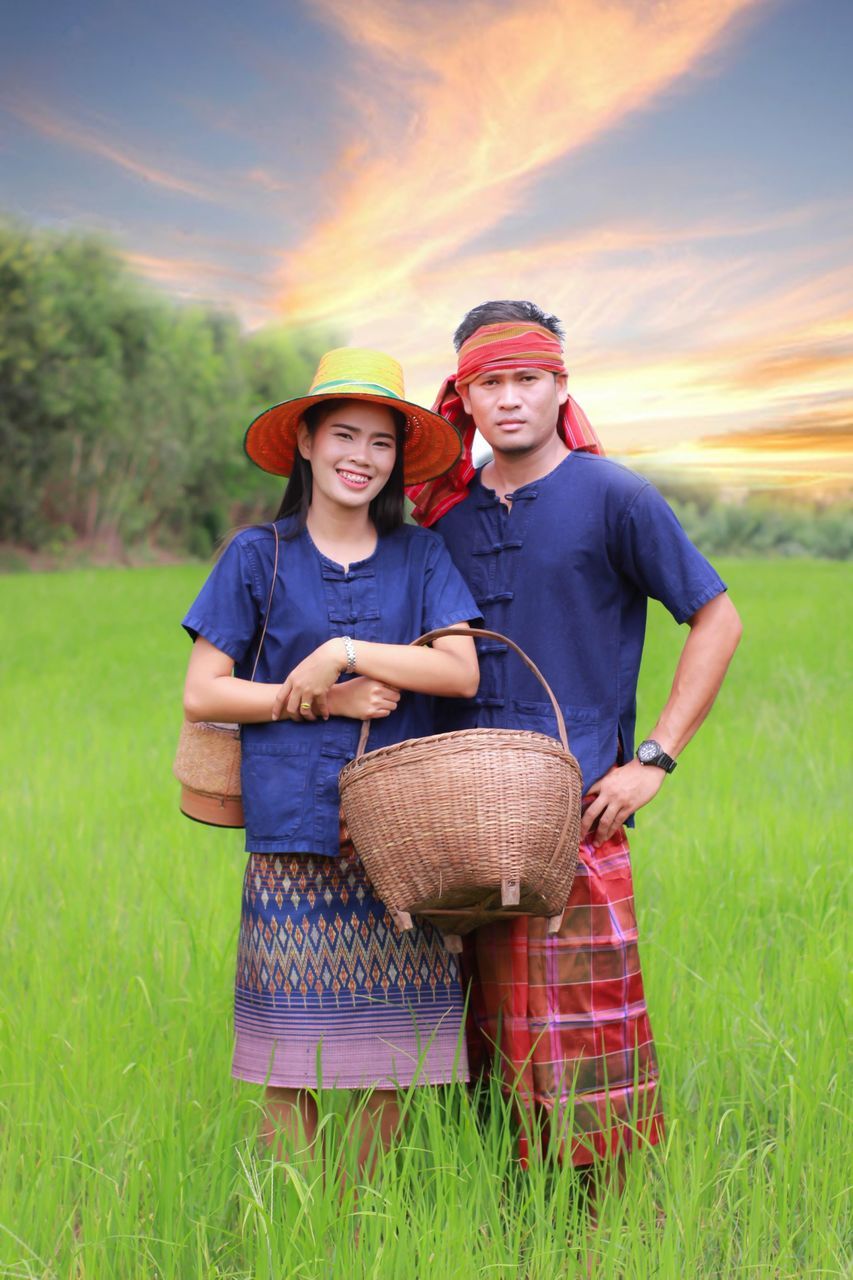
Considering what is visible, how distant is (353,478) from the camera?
2521 mm

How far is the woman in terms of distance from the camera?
8.11 ft

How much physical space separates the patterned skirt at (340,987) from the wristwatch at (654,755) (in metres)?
0.55

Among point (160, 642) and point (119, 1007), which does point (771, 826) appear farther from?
point (160, 642)

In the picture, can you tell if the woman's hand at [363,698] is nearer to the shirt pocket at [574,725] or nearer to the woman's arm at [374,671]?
the woman's arm at [374,671]

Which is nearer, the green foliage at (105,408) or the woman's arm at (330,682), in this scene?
the woman's arm at (330,682)

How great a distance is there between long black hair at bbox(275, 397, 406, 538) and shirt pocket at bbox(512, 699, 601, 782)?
17.4 inches

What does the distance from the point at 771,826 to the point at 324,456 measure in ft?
10.2

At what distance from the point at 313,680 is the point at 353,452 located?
0.46m

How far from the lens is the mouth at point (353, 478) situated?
252 cm

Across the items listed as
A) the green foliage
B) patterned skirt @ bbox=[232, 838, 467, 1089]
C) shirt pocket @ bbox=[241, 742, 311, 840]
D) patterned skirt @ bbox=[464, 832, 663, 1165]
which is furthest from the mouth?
the green foliage

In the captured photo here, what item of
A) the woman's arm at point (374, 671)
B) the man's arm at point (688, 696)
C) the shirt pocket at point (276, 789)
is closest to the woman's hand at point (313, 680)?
the woman's arm at point (374, 671)

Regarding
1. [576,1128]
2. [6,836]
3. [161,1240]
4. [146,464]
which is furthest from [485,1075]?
[146,464]

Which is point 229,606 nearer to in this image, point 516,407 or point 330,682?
point 330,682

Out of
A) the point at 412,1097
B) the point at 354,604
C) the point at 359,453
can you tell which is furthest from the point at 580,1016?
the point at 359,453
